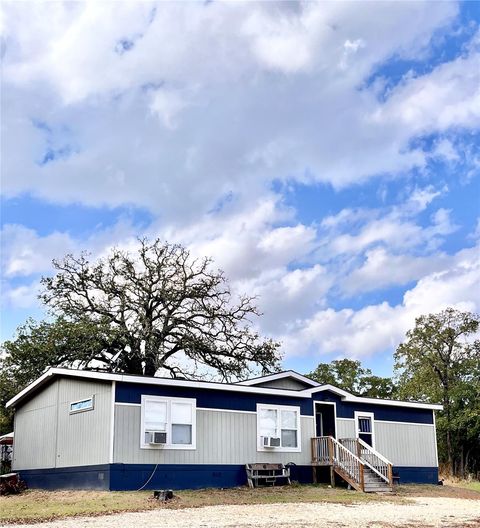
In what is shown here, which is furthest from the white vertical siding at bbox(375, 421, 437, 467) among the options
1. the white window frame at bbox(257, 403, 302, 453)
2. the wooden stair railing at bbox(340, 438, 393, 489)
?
the white window frame at bbox(257, 403, 302, 453)

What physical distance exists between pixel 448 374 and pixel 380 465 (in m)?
15.6

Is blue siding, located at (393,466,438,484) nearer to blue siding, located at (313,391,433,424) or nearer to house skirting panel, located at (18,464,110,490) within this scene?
blue siding, located at (313,391,433,424)

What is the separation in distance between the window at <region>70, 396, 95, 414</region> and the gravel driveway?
15.9ft

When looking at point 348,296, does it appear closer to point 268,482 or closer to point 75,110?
point 268,482

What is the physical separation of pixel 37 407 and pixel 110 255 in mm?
11540

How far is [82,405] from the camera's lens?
19.1 meters

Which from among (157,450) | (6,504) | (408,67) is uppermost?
(408,67)

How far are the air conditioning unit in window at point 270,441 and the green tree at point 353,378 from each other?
22540mm

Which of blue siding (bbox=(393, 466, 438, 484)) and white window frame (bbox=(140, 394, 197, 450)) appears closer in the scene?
white window frame (bbox=(140, 394, 197, 450))

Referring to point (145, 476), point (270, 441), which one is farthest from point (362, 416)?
point (145, 476)

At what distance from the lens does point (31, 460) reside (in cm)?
2167

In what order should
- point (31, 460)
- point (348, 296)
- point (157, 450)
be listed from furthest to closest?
point (348, 296), point (31, 460), point (157, 450)

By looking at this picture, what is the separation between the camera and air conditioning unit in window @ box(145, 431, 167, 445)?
18.1 meters

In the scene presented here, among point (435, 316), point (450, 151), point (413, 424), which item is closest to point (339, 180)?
point (450, 151)
